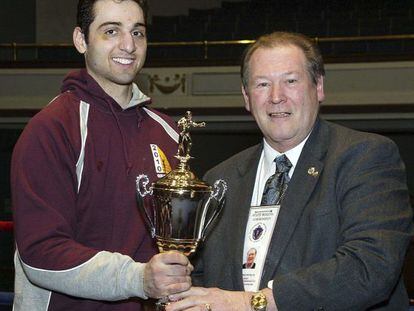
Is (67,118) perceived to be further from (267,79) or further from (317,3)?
(317,3)

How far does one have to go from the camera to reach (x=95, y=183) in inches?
86.2

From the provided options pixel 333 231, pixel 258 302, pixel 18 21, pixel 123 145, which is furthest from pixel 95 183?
pixel 18 21

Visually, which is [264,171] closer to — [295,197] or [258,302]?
[295,197]

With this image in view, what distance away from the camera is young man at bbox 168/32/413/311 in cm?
201

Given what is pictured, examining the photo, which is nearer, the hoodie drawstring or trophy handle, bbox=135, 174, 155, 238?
trophy handle, bbox=135, 174, 155, 238

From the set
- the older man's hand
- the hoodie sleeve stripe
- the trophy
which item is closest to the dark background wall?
the hoodie sleeve stripe

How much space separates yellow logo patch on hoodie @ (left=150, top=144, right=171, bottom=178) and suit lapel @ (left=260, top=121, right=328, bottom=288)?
375 millimetres

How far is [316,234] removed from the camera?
213 centimetres

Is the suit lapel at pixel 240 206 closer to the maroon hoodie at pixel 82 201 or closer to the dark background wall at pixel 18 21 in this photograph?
the maroon hoodie at pixel 82 201

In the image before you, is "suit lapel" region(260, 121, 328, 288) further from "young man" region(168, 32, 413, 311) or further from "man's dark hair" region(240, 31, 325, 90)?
"man's dark hair" region(240, 31, 325, 90)

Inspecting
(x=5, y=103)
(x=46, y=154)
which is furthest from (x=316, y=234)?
(x=5, y=103)

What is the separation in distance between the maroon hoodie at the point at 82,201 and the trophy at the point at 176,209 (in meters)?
0.11

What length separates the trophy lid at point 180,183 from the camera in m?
2.07

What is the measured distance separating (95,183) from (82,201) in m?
0.06
